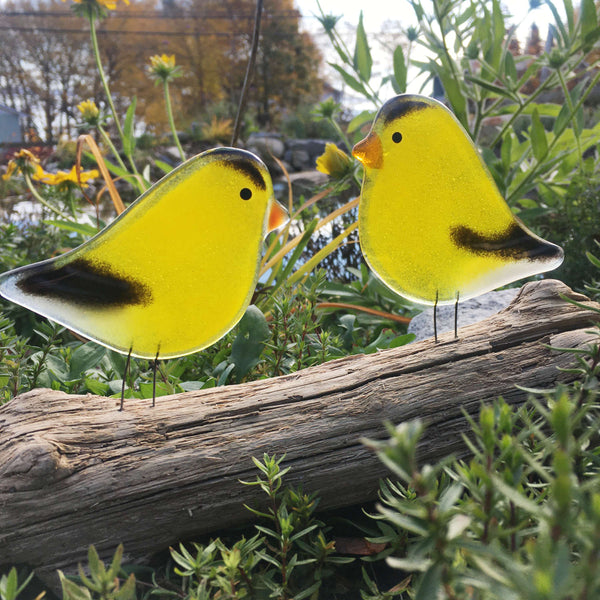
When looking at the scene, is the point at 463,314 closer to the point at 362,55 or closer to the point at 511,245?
the point at 511,245

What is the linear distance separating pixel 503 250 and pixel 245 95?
1.33 metres

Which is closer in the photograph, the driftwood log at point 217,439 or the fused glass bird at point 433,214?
the driftwood log at point 217,439

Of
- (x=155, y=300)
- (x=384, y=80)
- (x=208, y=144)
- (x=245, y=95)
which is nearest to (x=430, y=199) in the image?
(x=155, y=300)

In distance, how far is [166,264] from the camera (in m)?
1.15

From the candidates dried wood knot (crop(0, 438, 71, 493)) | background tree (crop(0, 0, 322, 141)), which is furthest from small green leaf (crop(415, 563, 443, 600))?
background tree (crop(0, 0, 322, 141))

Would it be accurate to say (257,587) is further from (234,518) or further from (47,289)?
(47,289)

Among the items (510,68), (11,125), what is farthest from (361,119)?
(11,125)

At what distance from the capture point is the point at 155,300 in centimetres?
116

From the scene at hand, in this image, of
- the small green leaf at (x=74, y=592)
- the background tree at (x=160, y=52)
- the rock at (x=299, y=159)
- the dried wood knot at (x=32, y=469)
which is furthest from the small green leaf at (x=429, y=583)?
the background tree at (x=160, y=52)

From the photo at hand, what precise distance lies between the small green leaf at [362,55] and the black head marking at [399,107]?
1456mm

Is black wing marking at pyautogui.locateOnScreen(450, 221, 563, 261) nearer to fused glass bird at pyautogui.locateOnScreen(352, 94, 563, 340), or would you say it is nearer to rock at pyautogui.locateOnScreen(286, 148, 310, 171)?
fused glass bird at pyautogui.locateOnScreen(352, 94, 563, 340)

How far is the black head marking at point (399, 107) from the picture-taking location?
1.21m

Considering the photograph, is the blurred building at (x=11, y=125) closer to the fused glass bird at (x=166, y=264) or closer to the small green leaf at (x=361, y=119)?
the small green leaf at (x=361, y=119)

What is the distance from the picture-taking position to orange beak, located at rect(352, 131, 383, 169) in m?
1.20
